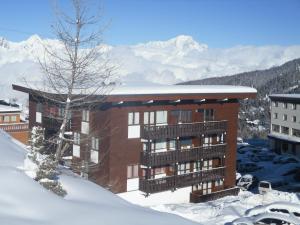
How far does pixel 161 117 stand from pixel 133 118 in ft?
7.12

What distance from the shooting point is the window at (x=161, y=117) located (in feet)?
91.7

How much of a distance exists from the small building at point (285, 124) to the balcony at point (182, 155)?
26.5m

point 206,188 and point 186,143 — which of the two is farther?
point 206,188

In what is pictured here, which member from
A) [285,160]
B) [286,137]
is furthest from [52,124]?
[286,137]

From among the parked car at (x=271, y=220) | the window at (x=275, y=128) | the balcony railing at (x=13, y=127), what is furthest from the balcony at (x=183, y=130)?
the window at (x=275, y=128)

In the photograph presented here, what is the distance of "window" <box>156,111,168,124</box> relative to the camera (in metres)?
28.0

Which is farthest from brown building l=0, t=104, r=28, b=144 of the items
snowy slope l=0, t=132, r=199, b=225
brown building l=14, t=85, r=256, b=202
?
snowy slope l=0, t=132, r=199, b=225

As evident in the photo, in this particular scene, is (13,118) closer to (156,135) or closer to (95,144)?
(95,144)

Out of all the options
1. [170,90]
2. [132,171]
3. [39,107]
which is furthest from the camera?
[39,107]

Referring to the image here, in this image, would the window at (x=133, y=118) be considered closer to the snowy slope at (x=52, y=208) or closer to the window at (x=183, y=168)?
the window at (x=183, y=168)

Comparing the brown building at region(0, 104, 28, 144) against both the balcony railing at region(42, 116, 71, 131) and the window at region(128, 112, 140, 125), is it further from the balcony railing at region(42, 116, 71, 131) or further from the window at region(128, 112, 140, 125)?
the window at region(128, 112, 140, 125)

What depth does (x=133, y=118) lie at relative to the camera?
2689 centimetres

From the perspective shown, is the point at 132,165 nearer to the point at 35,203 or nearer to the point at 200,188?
the point at 200,188

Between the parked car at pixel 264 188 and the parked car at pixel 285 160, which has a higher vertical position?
the parked car at pixel 285 160
